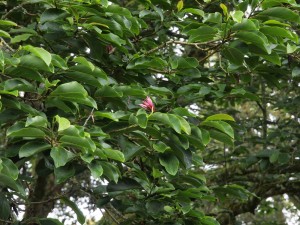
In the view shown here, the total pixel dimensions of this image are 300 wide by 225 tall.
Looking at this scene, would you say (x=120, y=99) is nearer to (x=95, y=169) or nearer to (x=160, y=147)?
(x=160, y=147)

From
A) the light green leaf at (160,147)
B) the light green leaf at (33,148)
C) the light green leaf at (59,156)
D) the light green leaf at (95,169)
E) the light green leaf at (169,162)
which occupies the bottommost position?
the light green leaf at (169,162)

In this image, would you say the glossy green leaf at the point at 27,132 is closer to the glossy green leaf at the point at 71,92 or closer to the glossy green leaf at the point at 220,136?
the glossy green leaf at the point at 71,92

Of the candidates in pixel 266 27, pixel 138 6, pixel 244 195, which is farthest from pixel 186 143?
pixel 138 6

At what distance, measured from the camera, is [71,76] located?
191 cm

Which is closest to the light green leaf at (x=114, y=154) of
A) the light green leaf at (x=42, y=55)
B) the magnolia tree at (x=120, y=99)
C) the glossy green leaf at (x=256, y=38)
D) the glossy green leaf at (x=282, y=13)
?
the magnolia tree at (x=120, y=99)

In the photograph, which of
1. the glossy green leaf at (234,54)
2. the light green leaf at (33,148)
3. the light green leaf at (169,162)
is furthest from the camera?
the glossy green leaf at (234,54)

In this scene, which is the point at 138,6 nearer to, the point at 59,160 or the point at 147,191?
the point at 147,191

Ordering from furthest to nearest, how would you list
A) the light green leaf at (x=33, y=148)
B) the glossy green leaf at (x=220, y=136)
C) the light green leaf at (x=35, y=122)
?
1. the glossy green leaf at (x=220, y=136)
2. the light green leaf at (x=33, y=148)
3. the light green leaf at (x=35, y=122)

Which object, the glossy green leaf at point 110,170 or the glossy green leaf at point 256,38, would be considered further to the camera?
the glossy green leaf at point 256,38

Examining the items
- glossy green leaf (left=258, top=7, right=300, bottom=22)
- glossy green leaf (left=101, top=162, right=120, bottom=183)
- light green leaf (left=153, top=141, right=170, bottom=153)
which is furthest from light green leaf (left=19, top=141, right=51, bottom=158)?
glossy green leaf (left=258, top=7, right=300, bottom=22)

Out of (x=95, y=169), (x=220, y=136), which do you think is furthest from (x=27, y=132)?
(x=220, y=136)

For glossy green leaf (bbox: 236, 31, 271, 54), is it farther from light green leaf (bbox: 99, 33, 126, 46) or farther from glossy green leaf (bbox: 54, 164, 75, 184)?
glossy green leaf (bbox: 54, 164, 75, 184)

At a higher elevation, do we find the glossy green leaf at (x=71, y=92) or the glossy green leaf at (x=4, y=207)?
the glossy green leaf at (x=71, y=92)

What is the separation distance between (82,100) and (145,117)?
219 mm
